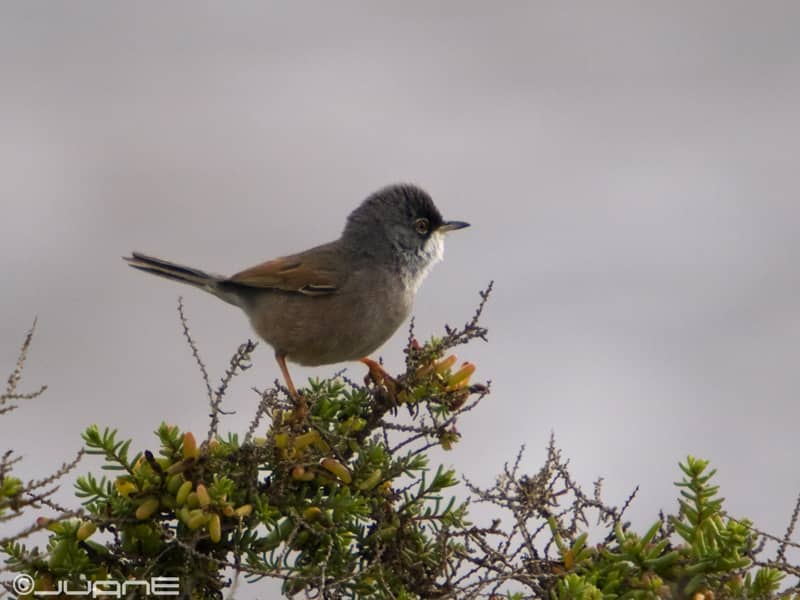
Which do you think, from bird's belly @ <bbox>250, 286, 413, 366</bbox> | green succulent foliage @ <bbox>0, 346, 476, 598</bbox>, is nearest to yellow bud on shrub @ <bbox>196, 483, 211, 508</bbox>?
green succulent foliage @ <bbox>0, 346, 476, 598</bbox>

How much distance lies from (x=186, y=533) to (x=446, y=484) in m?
0.86

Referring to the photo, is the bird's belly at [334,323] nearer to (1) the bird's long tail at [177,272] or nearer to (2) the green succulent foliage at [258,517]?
(1) the bird's long tail at [177,272]

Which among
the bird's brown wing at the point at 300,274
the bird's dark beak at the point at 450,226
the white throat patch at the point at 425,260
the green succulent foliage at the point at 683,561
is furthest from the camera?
the bird's dark beak at the point at 450,226

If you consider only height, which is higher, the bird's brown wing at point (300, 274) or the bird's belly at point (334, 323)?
the bird's brown wing at point (300, 274)

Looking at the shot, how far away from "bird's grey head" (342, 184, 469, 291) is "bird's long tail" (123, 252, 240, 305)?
859 mm

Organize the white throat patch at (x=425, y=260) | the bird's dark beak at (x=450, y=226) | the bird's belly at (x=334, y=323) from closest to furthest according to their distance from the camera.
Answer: the bird's belly at (x=334, y=323), the white throat patch at (x=425, y=260), the bird's dark beak at (x=450, y=226)

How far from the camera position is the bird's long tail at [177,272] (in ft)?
19.6

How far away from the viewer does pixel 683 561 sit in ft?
9.22

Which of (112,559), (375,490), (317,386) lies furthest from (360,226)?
(112,559)

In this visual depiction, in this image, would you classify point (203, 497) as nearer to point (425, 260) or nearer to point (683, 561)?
point (683, 561)

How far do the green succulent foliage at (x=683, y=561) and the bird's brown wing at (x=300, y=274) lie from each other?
321cm

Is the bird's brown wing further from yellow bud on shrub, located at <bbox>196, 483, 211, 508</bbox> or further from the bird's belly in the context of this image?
yellow bud on shrub, located at <bbox>196, 483, 211, 508</bbox>

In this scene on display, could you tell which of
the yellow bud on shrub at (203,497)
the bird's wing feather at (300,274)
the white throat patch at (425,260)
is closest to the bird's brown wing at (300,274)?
the bird's wing feather at (300,274)

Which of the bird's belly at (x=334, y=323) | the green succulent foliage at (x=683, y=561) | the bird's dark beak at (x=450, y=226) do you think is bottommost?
the green succulent foliage at (x=683, y=561)
